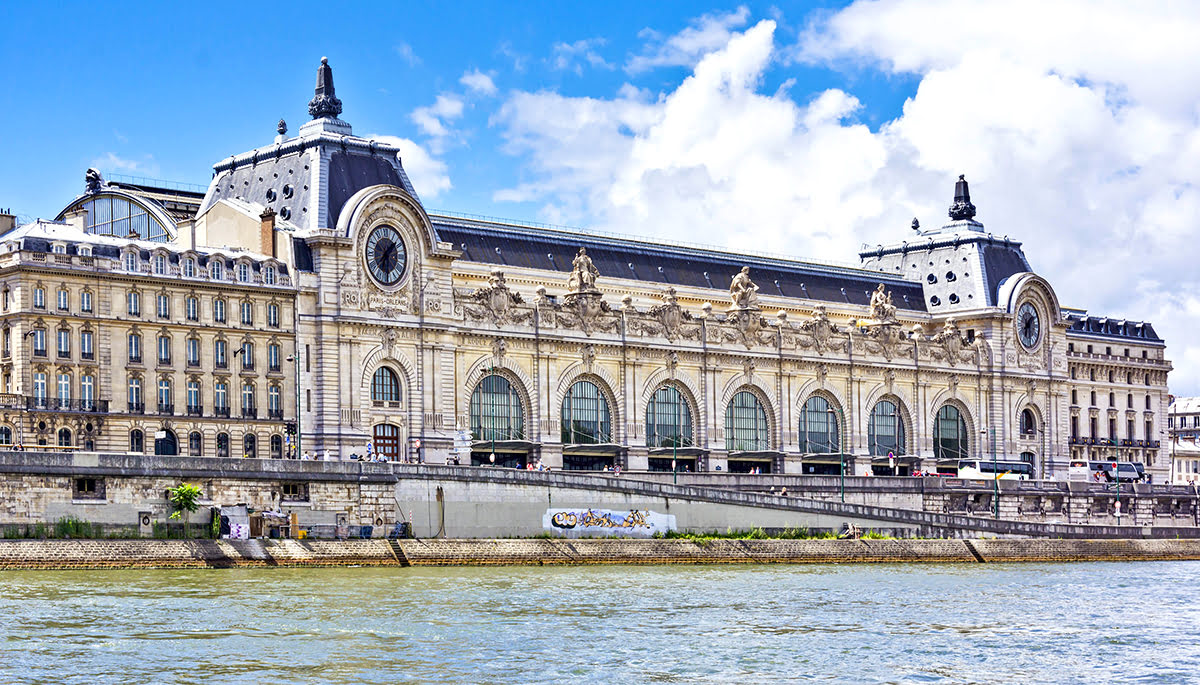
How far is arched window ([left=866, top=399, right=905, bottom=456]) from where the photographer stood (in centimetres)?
14788

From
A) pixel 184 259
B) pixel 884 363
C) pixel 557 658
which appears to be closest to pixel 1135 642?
pixel 557 658

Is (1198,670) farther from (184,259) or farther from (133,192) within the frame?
(133,192)

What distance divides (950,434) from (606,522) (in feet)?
192

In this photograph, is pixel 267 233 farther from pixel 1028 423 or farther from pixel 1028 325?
pixel 1028 423

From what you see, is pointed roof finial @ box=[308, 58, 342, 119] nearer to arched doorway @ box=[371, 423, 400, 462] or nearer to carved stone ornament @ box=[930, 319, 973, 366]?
arched doorway @ box=[371, 423, 400, 462]

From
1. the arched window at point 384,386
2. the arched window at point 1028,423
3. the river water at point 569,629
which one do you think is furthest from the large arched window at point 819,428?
the river water at point 569,629

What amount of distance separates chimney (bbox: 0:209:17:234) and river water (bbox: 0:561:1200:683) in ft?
119

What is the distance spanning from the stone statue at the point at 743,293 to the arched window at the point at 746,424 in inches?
240

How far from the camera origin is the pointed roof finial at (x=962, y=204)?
557ft

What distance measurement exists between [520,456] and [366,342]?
14.6 metres

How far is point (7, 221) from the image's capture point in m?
112

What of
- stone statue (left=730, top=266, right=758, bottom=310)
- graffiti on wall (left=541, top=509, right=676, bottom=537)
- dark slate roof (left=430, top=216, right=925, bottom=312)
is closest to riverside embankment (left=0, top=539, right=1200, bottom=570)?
graffiti on wall (left=541, top=509, right=676, bottom=537)

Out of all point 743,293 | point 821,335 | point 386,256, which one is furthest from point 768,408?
point 386,256

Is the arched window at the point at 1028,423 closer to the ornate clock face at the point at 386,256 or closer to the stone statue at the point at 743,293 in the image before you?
the stone statue at the point at 743,293
